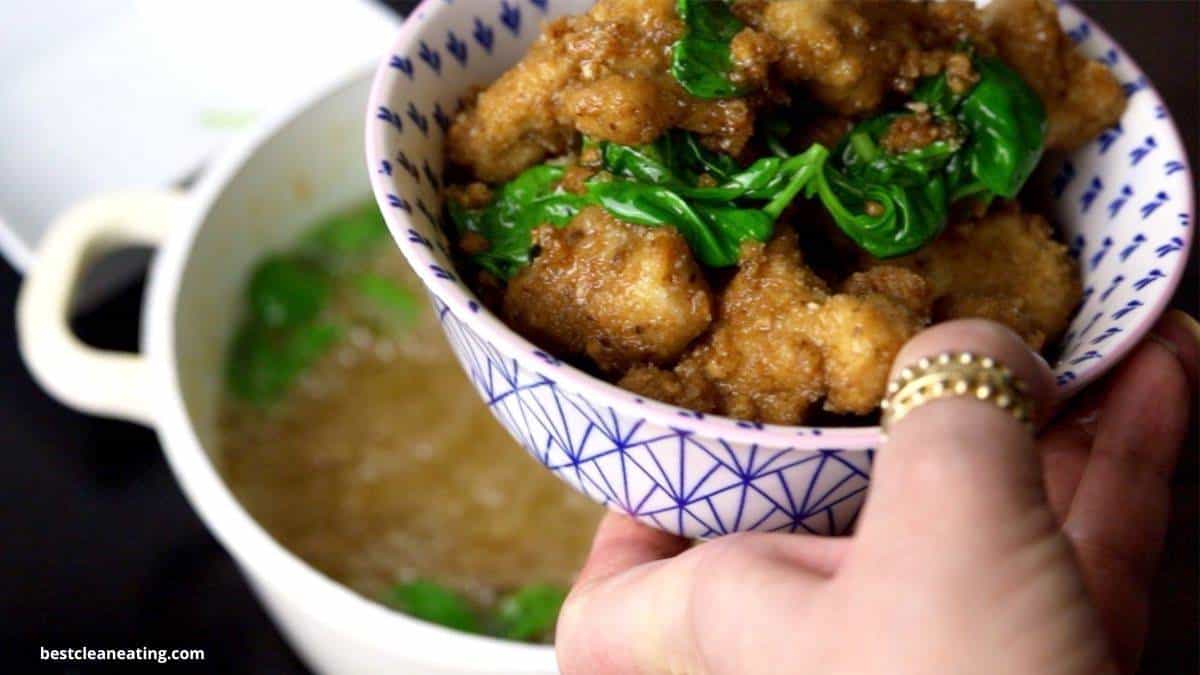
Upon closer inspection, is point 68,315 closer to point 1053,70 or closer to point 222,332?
point 222,332

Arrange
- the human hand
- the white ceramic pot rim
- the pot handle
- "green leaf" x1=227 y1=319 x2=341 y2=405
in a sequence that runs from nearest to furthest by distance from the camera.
A: the human hand < the white ceramic pot rim < the pot handle < "green leaf" x1=227 y1=319 x2=341 y2=405

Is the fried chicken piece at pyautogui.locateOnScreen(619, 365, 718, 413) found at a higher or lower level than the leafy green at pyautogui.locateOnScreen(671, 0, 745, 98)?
lower

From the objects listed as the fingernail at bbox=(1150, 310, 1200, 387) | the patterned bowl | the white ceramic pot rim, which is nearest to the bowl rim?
the patterned bowl

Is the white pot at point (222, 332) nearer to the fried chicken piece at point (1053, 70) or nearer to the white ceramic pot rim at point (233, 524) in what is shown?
the white ceramic pot rim at point (233, 524)

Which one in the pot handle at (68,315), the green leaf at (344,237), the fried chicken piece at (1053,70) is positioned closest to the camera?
the fried chicken piece at (1053,70)

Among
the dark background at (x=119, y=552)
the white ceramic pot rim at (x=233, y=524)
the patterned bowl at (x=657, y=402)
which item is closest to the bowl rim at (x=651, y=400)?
the patterned bowl at (x=657, y=402)

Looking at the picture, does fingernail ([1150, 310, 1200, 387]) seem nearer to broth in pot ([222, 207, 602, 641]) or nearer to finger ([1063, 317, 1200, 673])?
finger ([1063, 317, 1200, 673])
